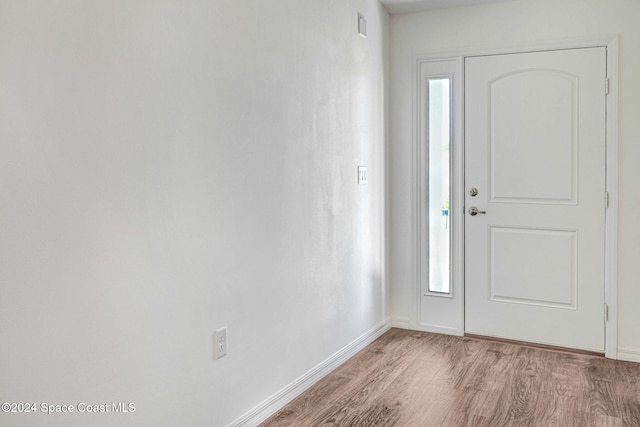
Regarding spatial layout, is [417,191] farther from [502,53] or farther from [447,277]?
[502,53]

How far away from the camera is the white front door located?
3.44m

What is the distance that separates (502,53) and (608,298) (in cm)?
172

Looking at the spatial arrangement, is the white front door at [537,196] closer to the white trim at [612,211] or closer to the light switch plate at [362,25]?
the white trim at [612,211]

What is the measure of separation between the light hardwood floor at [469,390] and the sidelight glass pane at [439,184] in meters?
0.53

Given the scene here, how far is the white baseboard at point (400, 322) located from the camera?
4.04 m

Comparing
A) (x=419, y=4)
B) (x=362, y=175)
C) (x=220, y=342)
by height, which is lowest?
(x=220, y=342)

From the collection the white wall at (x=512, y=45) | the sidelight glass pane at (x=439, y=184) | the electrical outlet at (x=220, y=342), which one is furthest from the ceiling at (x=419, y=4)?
the electrical outlet at (x=220, y=342)

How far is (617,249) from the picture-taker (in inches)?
132

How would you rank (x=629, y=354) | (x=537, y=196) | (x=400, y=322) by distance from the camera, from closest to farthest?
(x=629, y=354) → (x=537, y=196) → (x=400, y=322)

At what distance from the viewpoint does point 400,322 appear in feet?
13.3

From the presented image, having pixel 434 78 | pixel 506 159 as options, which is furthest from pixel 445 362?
pixel 434 78

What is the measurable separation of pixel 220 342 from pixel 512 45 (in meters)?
2.72

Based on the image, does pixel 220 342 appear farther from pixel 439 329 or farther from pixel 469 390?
pixel 439 329

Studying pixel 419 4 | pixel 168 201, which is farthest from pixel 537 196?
pixel 168 201
